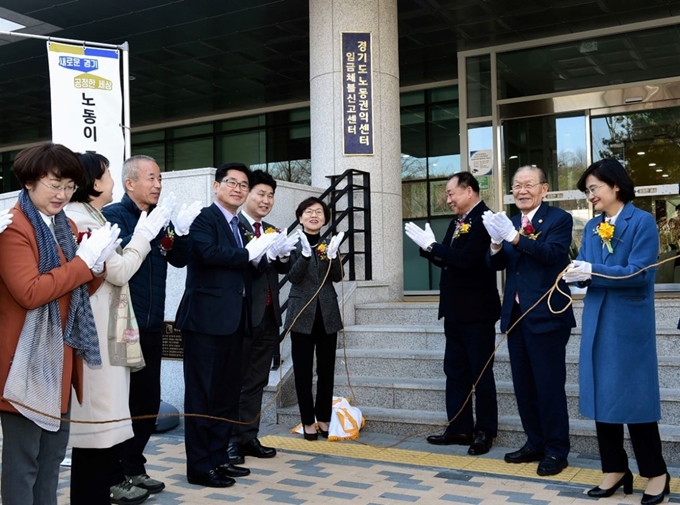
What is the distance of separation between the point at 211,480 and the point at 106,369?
1.44 meters

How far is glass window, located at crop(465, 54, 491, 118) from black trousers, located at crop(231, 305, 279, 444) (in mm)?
7223

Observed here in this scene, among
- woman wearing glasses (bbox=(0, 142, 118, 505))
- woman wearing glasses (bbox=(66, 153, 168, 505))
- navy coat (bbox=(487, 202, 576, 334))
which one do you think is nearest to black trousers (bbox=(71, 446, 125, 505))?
woman wearing glasses (bbox=(66, 153, 168, 505))

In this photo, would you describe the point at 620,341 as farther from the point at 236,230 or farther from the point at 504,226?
the point at 236,230

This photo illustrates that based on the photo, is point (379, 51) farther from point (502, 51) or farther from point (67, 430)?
point (67, 430)

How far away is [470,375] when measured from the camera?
543 cm

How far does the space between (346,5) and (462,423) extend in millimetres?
5423

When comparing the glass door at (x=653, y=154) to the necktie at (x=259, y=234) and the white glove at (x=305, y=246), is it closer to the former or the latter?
the white glove at (x=305, y=246)

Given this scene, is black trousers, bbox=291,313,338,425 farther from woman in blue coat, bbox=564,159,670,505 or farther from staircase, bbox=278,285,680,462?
woman in blue coat, bbox=564,159,670,505

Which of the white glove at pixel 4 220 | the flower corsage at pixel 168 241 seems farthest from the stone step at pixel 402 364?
the white glove at pixel 4 220

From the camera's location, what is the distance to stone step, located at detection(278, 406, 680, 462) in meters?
4.88

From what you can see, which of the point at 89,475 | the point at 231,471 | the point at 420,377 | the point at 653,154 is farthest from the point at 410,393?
the point at 653,154

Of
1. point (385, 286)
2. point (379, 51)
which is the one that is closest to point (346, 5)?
point (379, 51)

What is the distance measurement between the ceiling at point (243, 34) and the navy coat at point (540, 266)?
583 cm

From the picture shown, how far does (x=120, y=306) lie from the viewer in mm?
3453
